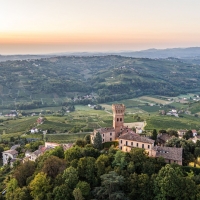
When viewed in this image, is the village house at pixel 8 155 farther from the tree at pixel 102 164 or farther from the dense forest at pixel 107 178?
the tree at pixel 102 164

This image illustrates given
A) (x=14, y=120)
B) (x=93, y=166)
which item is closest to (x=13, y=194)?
(x=93, y=166)

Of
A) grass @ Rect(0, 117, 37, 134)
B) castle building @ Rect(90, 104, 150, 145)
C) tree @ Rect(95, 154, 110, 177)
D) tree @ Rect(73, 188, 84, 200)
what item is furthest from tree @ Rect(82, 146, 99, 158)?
grass @ Rect(0, 117, 37, 134)

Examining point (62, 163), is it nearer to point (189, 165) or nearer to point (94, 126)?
point (189, 165)

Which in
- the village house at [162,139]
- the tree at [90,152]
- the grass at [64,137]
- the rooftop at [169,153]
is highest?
the rooftop at [169,153]

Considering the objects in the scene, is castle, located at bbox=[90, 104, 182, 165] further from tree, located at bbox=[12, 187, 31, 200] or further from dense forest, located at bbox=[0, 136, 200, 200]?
tree, located at bbox=[12, 187, 31, 200]

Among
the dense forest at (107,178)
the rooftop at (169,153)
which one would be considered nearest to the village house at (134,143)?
the rooftop at (169,153)
